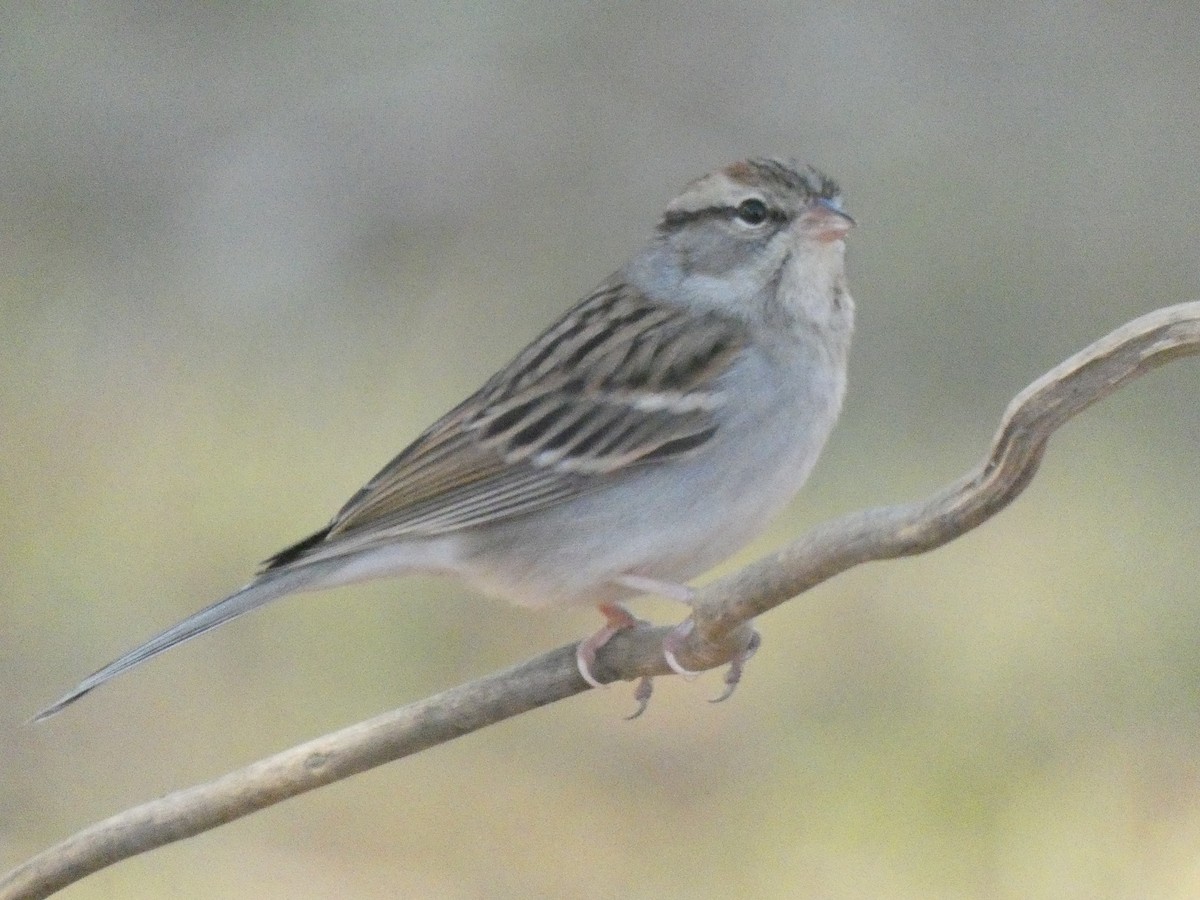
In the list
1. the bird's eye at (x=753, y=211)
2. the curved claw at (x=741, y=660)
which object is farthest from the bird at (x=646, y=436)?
the curved claw at (x=741, y=660)

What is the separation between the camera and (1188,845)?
11.3 feet

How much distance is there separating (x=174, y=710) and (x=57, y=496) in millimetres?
788

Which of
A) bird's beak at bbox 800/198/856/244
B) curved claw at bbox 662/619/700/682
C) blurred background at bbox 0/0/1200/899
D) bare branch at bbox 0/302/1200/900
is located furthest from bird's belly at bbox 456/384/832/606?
blurred background at bbox 0/0/1200/899

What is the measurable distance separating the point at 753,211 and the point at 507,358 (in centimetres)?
196

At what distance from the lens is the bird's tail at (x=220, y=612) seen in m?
2.40

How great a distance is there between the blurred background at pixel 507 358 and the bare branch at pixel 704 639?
134 centimetres

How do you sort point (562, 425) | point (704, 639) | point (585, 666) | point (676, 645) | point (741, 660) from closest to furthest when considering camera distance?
point (704, 639), point (676, 645), point (585, 666), point (741, 660), point (562, 425)

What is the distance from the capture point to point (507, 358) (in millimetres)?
4809

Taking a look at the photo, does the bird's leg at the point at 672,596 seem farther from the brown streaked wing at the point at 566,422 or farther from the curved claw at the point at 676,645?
the brown streaked wing at the point at 566,422

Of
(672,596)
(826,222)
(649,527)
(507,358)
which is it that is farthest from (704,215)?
(507,358)

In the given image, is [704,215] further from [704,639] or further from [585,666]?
[704,639]

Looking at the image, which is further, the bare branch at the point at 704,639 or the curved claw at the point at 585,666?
the curved claw at the point at 585,666

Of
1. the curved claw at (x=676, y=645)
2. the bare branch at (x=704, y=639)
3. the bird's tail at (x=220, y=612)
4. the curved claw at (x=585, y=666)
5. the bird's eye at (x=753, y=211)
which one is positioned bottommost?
the bare branch at (x=704, y=639)

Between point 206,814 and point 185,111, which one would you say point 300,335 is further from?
point 206,814
